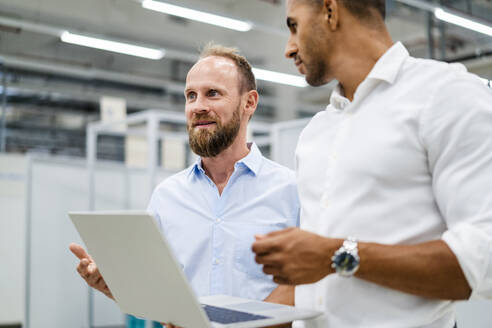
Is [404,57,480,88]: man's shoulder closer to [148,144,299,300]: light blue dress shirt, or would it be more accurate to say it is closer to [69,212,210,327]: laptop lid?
[69,212,210,327]: laptop lid

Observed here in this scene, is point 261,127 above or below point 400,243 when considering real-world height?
above

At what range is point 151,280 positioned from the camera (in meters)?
0.93

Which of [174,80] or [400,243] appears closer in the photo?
[400,243]

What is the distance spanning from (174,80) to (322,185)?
8701mm

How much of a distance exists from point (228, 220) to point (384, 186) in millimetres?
725

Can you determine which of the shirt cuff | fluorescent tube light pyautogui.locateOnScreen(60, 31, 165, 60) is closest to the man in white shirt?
the shirt cuff

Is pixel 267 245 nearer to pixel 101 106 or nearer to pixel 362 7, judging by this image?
pixel 362 7

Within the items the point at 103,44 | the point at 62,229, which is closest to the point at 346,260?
the point at 62,229

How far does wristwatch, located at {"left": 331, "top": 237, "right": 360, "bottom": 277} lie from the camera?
799 millimetres

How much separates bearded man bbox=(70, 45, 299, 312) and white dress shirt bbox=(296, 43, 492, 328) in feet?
1.71

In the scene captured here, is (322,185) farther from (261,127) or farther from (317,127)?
(261,127)

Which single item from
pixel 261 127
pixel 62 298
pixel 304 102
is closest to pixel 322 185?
pixel 261 127

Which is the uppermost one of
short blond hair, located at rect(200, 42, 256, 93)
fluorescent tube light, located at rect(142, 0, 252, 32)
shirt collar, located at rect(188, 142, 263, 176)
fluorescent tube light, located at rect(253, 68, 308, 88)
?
fluorescent tube light, located at rect(142, 0, 252, 32)

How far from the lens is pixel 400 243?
87 cm
